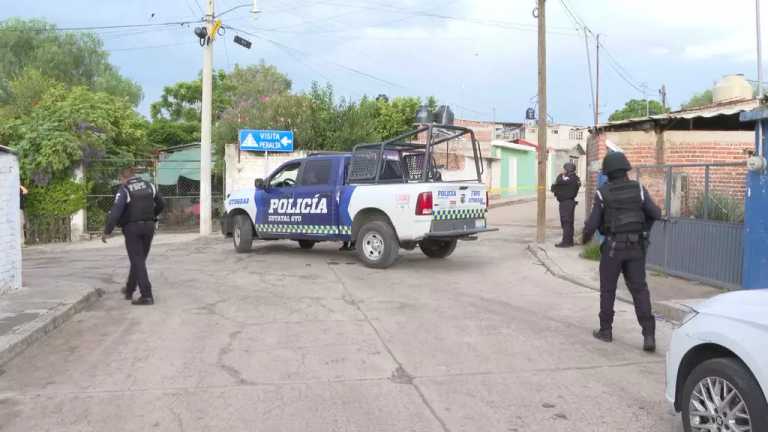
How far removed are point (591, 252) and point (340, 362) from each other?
24.9 ft

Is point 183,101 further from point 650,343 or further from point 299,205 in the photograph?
point 650,343

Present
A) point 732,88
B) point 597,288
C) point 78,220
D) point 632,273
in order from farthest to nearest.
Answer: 1. point 78,220
2. point 732,88
3. point 597,288
4. point 632,273

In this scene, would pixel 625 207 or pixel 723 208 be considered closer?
pixel 625 207

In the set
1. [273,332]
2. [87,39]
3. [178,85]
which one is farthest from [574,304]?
[178,85]

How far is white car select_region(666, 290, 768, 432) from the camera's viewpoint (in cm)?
333

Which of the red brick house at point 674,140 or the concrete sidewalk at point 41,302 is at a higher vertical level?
the red brick house at point 674,140

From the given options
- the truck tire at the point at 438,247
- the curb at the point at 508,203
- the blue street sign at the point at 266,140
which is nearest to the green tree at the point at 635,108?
the curb at the point at 508,203

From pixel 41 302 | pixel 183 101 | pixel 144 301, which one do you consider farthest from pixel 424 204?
pixel 183 101

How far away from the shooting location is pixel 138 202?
8125 mm

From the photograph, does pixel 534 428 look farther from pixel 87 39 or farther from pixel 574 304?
pixel 87 39

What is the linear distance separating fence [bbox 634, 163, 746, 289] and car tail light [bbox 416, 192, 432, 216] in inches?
144

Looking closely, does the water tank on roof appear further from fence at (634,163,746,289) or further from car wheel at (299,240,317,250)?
car wheel at (299,240,317,250)

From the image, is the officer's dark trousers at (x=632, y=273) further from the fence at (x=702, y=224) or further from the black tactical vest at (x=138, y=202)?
the black tactical vest at (x=138, y=202)

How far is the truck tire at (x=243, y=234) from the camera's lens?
13.4 m
